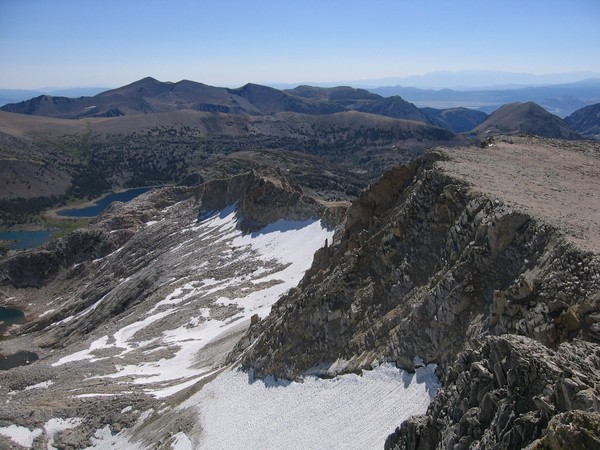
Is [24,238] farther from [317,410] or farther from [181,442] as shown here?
[317,410]

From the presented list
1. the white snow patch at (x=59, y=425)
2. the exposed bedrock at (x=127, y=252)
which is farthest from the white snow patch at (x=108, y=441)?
the exposed bedrock at (x=127, y=252)

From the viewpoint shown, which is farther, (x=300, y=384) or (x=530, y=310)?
(x=300, y=384)

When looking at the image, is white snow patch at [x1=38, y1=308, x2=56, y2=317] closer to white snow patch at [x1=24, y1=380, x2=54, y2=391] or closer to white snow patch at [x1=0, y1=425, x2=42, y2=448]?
white snow patch at [x1=24, y1=380, x2=54, y2=391]

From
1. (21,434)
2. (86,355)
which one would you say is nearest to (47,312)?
(86,355)

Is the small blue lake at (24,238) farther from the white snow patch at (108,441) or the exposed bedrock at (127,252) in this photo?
the white snow patch at (108,441)

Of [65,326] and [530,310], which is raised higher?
[530,310]

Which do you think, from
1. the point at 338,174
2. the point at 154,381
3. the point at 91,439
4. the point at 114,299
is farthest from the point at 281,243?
the point at 338,174

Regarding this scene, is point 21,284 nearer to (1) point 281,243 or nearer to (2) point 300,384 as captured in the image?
(1) point 281,243
